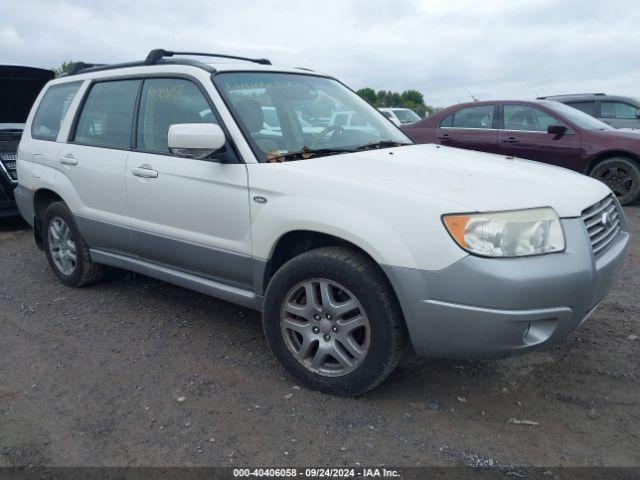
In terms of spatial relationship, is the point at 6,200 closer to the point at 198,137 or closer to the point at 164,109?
the point at 164,109

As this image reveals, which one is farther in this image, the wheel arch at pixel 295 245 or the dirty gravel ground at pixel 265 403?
the wheel arch at pixel 295 245

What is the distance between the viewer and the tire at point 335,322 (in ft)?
9.22

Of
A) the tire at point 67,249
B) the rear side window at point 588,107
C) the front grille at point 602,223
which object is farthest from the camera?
the rear side window at point 588,107

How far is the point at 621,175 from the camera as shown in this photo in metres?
8.04

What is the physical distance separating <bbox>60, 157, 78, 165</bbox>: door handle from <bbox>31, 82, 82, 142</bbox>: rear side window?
33 centimetres

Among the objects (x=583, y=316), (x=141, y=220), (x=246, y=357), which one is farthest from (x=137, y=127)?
(x=583, y=316)

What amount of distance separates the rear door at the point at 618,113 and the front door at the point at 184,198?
9.88m

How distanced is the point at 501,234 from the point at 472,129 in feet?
21.8

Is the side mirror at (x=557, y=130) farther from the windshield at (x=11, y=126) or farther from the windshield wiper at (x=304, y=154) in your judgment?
the windshield at (x=11, y=126)

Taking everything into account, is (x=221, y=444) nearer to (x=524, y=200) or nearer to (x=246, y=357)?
(x=246, y=357)

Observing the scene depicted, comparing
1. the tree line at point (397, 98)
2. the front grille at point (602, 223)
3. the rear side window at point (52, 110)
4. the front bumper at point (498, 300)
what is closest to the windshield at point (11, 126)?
the rear side window at point (52, 110)

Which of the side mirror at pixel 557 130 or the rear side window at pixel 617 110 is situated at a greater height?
the rear side window at pixel 617 110

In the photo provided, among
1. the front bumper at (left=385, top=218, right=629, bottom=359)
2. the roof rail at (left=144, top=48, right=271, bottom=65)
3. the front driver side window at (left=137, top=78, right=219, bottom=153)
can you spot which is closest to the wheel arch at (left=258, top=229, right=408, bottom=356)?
the front bumper at (left=385, top=218, right=629, bottom=359)

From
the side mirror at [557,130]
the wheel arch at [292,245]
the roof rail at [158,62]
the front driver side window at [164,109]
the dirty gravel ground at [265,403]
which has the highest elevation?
the roof rail at [158,62]
